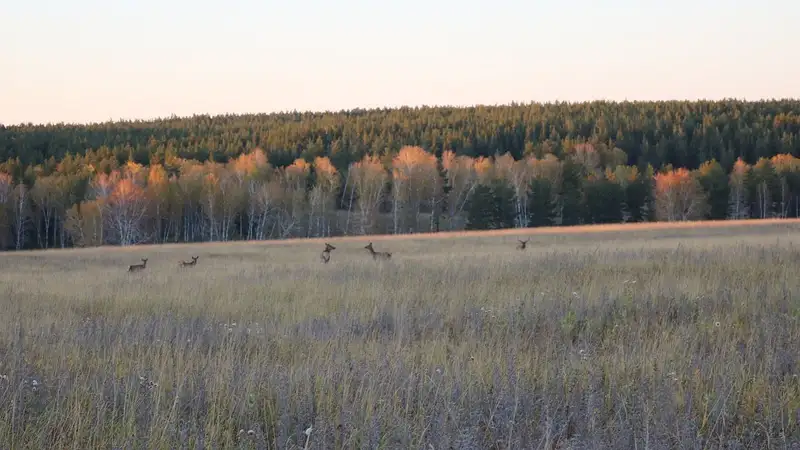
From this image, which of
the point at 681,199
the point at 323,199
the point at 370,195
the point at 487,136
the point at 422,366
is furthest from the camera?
the point at 487,136

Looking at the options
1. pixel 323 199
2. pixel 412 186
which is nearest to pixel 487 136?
pixel 412 186

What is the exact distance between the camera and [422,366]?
215 inches

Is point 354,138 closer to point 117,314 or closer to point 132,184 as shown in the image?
point 132,184

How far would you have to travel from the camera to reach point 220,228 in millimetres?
79312

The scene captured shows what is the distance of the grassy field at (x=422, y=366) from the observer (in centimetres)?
423

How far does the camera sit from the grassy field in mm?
4230

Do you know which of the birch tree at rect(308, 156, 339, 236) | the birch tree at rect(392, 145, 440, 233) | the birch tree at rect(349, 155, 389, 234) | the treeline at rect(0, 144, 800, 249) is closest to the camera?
the treeline at rect(0, 144, 800, 249)

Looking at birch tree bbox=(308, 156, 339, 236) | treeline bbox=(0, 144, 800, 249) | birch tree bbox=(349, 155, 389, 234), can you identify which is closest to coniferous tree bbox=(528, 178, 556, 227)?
treeline bbox=(0, 144, 800, 249)

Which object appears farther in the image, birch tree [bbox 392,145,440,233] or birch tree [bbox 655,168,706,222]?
Answer: birch tree [bbox 392,145,440,233]

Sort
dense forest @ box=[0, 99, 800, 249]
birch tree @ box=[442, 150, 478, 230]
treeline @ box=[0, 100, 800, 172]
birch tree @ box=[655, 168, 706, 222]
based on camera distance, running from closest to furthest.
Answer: dense forest @ box=[0, 99, 800, 249] < birch tree @ box=[655, 168, 706, 222] < birch tree @ box=[442, 150, 478, 230] < treeline @ box=[0, 100, 800, 172]

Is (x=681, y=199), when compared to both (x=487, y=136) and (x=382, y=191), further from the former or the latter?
(x=487, y=136)

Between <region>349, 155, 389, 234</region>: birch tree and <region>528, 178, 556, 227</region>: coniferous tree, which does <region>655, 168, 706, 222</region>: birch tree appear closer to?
<region>528, 178, 556, 227</region>: coniferous tree

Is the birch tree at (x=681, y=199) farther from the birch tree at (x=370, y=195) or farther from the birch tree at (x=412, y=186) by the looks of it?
the birch tree at (x=370, y=195)

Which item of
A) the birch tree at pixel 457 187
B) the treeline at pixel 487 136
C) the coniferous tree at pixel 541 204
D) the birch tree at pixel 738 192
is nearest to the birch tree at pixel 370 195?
the birch tree at pixel 457 187
